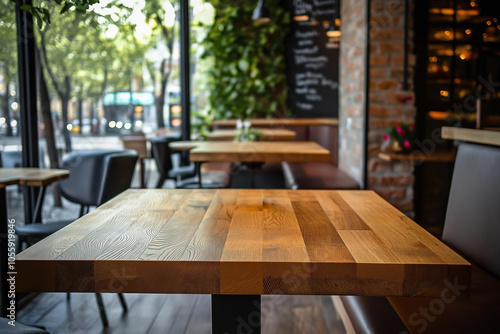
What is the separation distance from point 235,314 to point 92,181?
7.13 ft

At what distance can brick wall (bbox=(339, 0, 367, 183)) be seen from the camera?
392 centimetres

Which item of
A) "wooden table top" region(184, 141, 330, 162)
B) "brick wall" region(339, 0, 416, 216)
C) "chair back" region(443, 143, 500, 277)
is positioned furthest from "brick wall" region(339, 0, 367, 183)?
"chair back" region(443, 143, 500, 277)

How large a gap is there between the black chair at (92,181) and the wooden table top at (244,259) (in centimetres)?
140

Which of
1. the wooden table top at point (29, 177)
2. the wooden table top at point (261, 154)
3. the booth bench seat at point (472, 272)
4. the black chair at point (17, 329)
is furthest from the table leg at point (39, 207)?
the booth bench seat at point (472, 272)

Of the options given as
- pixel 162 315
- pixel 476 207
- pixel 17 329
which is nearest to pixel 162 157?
pixel 162 315

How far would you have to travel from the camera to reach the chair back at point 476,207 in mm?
1967

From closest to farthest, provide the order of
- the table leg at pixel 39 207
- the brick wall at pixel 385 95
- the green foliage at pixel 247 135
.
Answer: the table leg at pixel 39 207
the brick wall at pixel 385 95
the green foliage at pixel 247 135

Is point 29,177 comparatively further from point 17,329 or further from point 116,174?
point 17,329

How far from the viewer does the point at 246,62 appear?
7.32m

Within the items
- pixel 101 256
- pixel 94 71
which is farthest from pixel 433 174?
pixel 101 256

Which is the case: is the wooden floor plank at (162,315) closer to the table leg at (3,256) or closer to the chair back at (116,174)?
the table leg at (3,256)

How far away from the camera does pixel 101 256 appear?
118cm

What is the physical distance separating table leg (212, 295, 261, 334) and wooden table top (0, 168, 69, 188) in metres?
1.75

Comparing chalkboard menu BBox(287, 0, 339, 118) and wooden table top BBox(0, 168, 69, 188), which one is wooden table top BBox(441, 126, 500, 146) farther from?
chalkboard menu BBox(287, 0, 339, 118)
